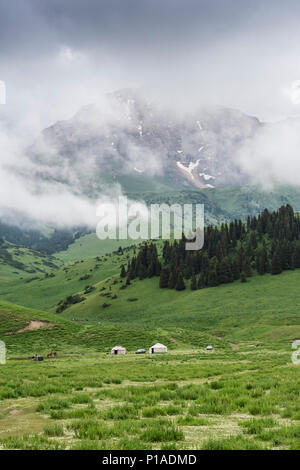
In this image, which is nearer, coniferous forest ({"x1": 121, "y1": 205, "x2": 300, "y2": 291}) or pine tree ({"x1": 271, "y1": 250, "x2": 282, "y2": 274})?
pine tree ({"x1": 271, "y1": 250, "x2": 282, "y2": 274})

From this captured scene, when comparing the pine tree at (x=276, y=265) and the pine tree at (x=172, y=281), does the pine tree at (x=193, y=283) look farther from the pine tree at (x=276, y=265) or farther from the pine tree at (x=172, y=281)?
the pine tree at (x=276, y=265)

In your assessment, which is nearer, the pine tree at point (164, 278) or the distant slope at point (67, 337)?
the distant slope at point (67, 337)

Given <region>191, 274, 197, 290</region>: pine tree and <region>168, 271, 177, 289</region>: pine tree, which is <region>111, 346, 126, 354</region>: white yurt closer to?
<region>191, 274, 197, 290</region>: pine tree

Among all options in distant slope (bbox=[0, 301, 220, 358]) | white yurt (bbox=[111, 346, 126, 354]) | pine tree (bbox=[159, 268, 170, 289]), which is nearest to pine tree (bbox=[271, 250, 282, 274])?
pine tree (bbox=[159, 268, 170, 289])

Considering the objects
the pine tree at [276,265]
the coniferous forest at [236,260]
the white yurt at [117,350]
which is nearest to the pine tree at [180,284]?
the coniferous forest at [236,260]

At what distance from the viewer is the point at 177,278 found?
17975 cm

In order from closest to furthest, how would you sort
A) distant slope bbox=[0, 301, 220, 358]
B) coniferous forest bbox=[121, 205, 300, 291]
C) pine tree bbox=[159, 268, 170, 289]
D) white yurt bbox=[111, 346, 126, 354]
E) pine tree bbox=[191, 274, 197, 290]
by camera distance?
white yurt bbox=[111, 346, 126, 354]
distant slope bbox=[0, 301, 220, 358]
coniferous forest bbox=[121, 205, 300, 291]
pine tree bbox=[191, 274, 197, 290]
pine tree bbox=[159, 268, 170, 289]

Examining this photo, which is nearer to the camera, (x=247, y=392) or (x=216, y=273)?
(x=247, y=392)

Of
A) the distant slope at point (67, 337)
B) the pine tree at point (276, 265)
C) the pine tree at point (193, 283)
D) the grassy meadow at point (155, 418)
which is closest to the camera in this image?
the grassy meadow at point (155, 418)
